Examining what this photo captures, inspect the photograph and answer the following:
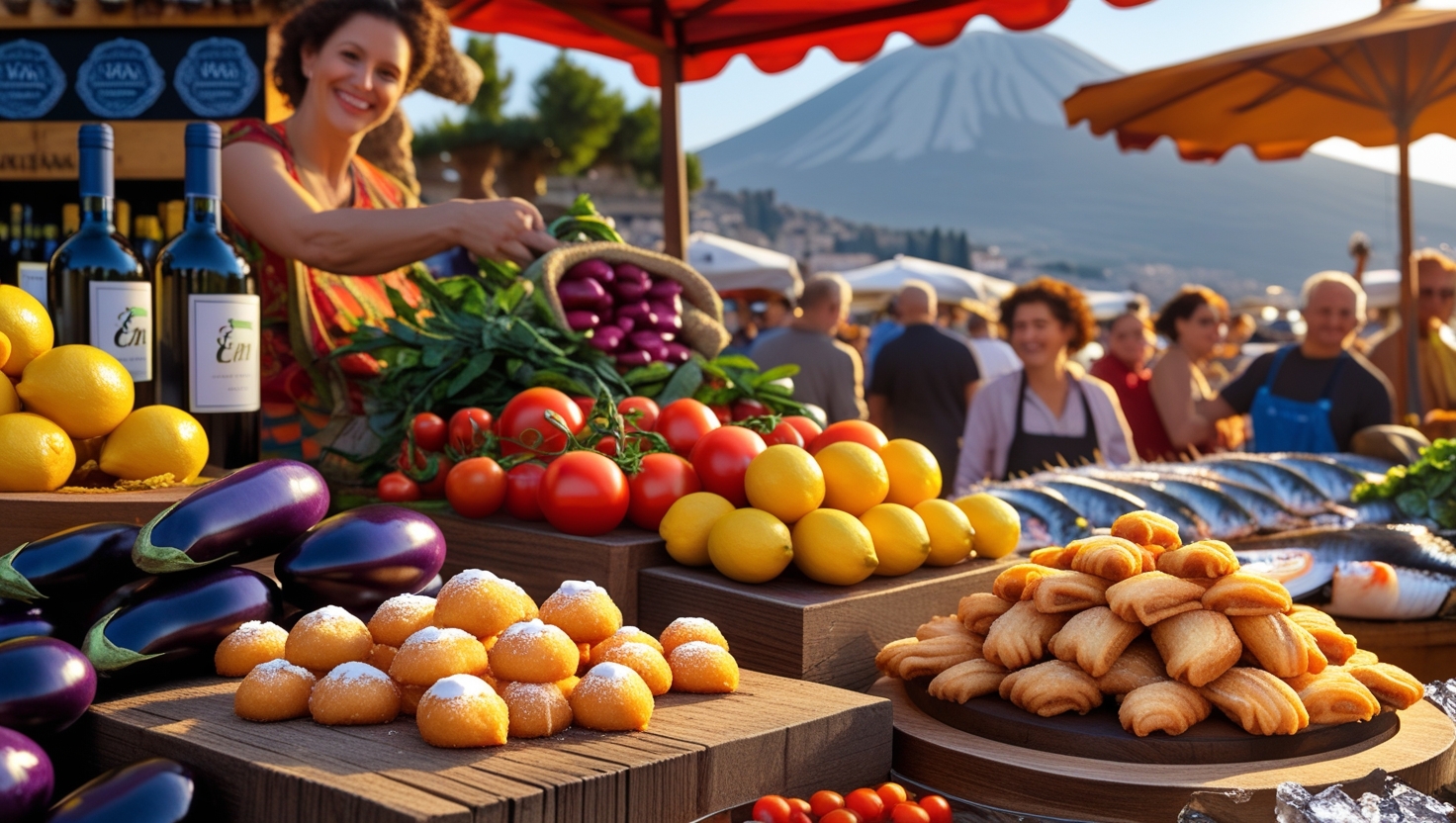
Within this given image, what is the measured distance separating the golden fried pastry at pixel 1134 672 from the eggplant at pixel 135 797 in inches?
42.6

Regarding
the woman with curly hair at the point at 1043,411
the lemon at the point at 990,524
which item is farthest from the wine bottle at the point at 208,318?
the woman with curly hair at the point at 1043,411

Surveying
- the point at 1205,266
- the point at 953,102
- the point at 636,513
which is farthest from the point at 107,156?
the point at 953,102

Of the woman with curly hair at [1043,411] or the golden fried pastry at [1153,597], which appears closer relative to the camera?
the golden fried pastry at [1153,597]

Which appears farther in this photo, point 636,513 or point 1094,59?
point 1094,59

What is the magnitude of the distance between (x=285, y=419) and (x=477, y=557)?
0.74 meters

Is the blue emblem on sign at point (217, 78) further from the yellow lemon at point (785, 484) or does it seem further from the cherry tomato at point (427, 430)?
the yellow lemon at point (785, 484)

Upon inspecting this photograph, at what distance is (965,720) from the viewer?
1.50m

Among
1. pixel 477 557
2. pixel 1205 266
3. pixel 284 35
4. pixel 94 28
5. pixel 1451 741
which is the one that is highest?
pixel 1205 266

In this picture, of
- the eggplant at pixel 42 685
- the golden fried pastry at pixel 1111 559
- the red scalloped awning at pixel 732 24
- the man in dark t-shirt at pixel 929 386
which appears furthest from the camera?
the man in dark t-shirt at pixel 929 386

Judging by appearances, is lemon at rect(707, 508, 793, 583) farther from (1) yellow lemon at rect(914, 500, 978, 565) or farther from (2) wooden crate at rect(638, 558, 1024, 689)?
(1) yellow lemon at rect(914, 500, 978, 565)

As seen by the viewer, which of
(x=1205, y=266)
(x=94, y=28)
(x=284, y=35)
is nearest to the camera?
(x=284, y=35)

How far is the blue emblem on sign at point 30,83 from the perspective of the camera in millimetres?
4086

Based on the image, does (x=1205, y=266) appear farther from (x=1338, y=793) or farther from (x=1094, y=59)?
(x=1338, y=793)

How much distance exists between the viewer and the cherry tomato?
6.86 ft
